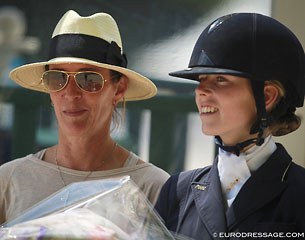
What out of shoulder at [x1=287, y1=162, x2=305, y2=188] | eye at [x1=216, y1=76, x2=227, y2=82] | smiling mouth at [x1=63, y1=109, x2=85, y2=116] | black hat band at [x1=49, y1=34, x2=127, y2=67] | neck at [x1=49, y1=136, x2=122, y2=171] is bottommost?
neck at [x1=49, y1=136, x2=122, y2=171]

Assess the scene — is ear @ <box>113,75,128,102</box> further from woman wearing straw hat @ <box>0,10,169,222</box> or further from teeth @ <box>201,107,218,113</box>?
teeth @ <box>201,107,218,113</box>

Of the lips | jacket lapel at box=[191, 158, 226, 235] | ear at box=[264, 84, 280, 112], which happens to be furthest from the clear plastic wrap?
the lips

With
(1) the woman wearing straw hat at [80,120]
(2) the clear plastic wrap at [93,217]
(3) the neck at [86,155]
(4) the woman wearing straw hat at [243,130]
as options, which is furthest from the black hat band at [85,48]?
(2) the clear plastic wrap at [93,217]

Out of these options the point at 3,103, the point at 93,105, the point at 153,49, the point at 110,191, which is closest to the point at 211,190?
the point at 110,191

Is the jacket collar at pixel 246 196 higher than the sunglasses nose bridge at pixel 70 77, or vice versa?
the sunglasses nose bridge at pixel 70 77

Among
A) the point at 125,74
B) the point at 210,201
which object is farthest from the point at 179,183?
the point at 125,74

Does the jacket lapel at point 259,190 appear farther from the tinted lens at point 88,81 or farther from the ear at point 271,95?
the tinted lens at point 88,81

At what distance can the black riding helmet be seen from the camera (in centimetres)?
183

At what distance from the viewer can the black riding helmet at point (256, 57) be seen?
1834 millimetres

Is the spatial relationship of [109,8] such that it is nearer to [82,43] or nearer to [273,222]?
[82,43]

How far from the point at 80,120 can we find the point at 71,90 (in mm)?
123

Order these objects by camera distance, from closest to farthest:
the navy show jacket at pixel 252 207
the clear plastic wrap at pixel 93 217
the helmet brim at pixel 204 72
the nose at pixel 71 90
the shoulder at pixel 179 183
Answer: the clear plastic wrap at pixel 93 217
the navy show jacket at pixel 252 207
the helmet brim at pixel 204 72
the shoulder at pixel 179 183
the nose at pixel 71 90

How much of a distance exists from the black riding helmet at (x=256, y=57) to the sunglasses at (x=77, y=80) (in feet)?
1.42

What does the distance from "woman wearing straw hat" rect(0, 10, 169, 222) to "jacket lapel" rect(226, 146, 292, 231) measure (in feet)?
1.72
